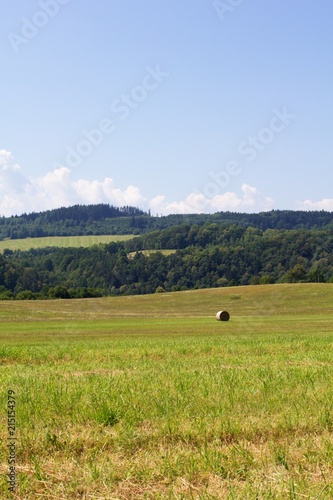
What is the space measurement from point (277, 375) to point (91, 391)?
3.76 m

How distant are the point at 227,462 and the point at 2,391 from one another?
4.99 meters

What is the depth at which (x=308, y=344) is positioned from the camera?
2091 cm

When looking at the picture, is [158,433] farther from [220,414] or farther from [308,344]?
[308,344]

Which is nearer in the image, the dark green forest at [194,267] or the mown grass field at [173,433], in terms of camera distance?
the mown grass field at [173,433]

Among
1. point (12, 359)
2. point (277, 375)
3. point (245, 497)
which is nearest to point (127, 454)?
point (245, 497)

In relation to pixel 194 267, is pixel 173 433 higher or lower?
lower

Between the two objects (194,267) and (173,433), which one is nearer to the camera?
(173,433)

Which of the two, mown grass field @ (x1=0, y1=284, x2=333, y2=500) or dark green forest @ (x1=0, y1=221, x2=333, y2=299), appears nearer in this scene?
mown grass field @ (x1=0, y1=284, x2=333, y2=500)

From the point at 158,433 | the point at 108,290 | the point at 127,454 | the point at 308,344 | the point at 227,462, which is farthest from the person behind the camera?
the point at 108,290

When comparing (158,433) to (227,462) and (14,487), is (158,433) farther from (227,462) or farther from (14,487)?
(14,487)

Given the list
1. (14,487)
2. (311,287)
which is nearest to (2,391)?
(14,487)

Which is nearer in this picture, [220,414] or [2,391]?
[220,414]

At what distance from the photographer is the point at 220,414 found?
294 inches

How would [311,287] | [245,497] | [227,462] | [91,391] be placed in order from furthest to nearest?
[311,287] → [91,391] → [227,462] → [245,497]
